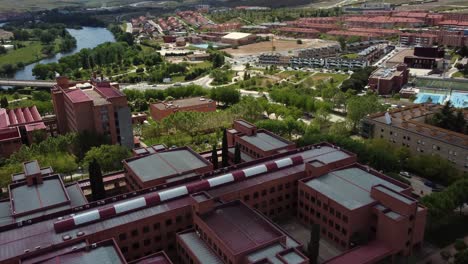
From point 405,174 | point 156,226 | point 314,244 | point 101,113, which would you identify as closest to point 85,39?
point 101,113

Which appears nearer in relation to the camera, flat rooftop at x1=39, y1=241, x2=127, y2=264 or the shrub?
flat rooftop at x1=39, y1=241, x2=127, y2=264

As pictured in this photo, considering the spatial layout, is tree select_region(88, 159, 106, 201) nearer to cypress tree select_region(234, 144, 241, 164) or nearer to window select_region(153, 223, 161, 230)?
window select_region(153, 223, 161, 230)

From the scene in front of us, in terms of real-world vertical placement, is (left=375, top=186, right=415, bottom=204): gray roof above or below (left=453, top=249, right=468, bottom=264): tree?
above

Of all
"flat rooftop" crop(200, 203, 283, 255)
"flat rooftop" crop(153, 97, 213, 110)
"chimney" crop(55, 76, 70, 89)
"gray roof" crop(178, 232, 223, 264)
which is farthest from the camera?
"flat rooftop" crop(153, 97, 213, 110)

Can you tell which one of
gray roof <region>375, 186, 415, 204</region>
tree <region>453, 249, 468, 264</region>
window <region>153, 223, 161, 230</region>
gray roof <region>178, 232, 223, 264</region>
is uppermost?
gray roof <region>375, 186, 415, 204</region>

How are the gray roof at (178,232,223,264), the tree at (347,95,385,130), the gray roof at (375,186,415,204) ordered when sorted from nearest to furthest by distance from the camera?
the gray roof at (178,232,223,264) → the gray roof at (375,186,415,204) → the tree at (347,95,385,130)

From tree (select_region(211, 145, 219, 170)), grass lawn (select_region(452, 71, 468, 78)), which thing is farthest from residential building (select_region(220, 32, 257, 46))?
tree (select_region(211, 145, 219, 170))

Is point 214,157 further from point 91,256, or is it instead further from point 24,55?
point 24,55
